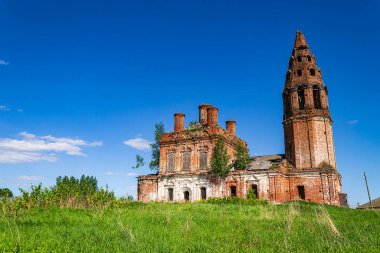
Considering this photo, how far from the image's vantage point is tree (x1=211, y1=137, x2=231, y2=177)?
1166 inches

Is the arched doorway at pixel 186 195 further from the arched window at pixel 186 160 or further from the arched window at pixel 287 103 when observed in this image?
the arched window at pixel 287 103

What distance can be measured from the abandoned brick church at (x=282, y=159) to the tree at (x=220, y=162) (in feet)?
2.41

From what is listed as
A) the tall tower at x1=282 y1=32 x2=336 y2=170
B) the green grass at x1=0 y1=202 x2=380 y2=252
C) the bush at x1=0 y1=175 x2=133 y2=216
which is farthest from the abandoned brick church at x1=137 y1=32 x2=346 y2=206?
the green grass at x1=0 y1=202 x2=380 y2=252

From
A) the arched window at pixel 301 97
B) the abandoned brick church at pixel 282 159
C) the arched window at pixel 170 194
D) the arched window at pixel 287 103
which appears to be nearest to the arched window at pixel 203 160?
the abandoned brick church at pixel 282 159

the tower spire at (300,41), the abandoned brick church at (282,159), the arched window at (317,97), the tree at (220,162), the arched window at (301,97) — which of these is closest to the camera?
the abandoned brick church at (282,159)

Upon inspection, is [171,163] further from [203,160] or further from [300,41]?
[300,41]

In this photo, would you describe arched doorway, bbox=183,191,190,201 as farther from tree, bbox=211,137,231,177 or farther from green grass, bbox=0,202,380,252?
green grass, bbox=0,202,380,252

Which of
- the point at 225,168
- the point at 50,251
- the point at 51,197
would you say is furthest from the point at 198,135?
the point at 50,251

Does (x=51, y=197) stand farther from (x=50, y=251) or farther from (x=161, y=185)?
(x=161, y=185)

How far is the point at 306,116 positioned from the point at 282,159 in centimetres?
459

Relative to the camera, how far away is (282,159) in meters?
30.5

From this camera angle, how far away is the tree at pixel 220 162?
2961 cm

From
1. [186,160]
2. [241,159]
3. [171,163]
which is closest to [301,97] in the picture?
[241,159]

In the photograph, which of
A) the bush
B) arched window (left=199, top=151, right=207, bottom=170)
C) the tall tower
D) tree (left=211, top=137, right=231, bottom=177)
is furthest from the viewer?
arched window (left=199, top=151, right=207, bottom=170)
